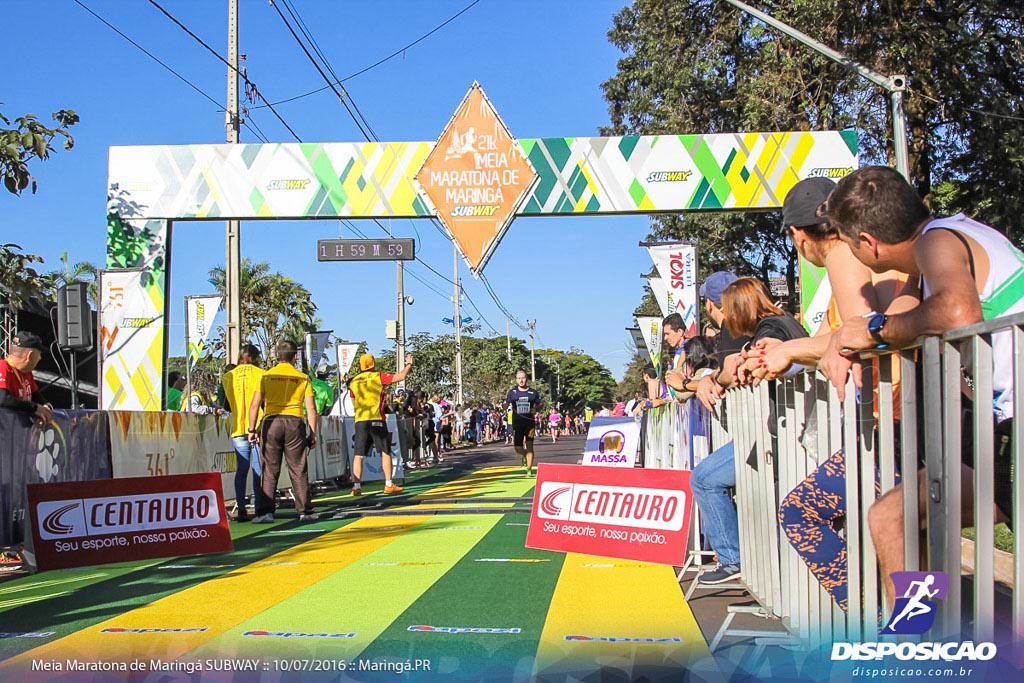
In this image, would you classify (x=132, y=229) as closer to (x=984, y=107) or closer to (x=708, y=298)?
(x=708, y=298)

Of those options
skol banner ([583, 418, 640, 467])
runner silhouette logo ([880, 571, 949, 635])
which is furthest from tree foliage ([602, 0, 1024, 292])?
runner silhouette logo ([880, 571, 949, 635])

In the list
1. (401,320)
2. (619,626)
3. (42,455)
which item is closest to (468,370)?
(401,320)

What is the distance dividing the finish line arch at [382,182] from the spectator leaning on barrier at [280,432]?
12.5ft

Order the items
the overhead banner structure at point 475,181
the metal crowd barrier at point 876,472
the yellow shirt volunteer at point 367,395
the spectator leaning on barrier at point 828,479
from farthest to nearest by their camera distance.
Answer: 1. the yellow shirt volunteer at point 367,395
2. the overhead banner structure at point 475,181
3. the spectator leaning on barrier at point 828,479
4. the metal crowd barrier at point 876,472

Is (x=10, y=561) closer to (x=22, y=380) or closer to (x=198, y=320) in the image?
(x=22, y=380)

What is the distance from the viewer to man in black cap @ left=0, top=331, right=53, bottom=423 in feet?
25.5

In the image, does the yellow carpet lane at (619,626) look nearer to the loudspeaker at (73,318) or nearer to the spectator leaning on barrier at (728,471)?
the spectator leaning on barrier at (728,471)

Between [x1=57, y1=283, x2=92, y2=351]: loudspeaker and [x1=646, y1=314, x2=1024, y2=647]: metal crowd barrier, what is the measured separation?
8578 mm

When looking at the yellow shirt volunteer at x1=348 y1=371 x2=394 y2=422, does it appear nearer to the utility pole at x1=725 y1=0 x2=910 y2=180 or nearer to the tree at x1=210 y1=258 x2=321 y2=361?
the utility pole at x1=725 y1=0 x2=910 y2=180

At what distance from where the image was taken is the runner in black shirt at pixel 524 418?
16.7 meters

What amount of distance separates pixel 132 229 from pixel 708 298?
9.73 m

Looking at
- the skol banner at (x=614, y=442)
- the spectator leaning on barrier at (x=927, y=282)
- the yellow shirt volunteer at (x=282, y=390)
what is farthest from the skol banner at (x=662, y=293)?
the spectator leaning on barrier at (x=927, y=282)

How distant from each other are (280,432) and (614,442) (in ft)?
12.0

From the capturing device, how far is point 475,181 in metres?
13.7
